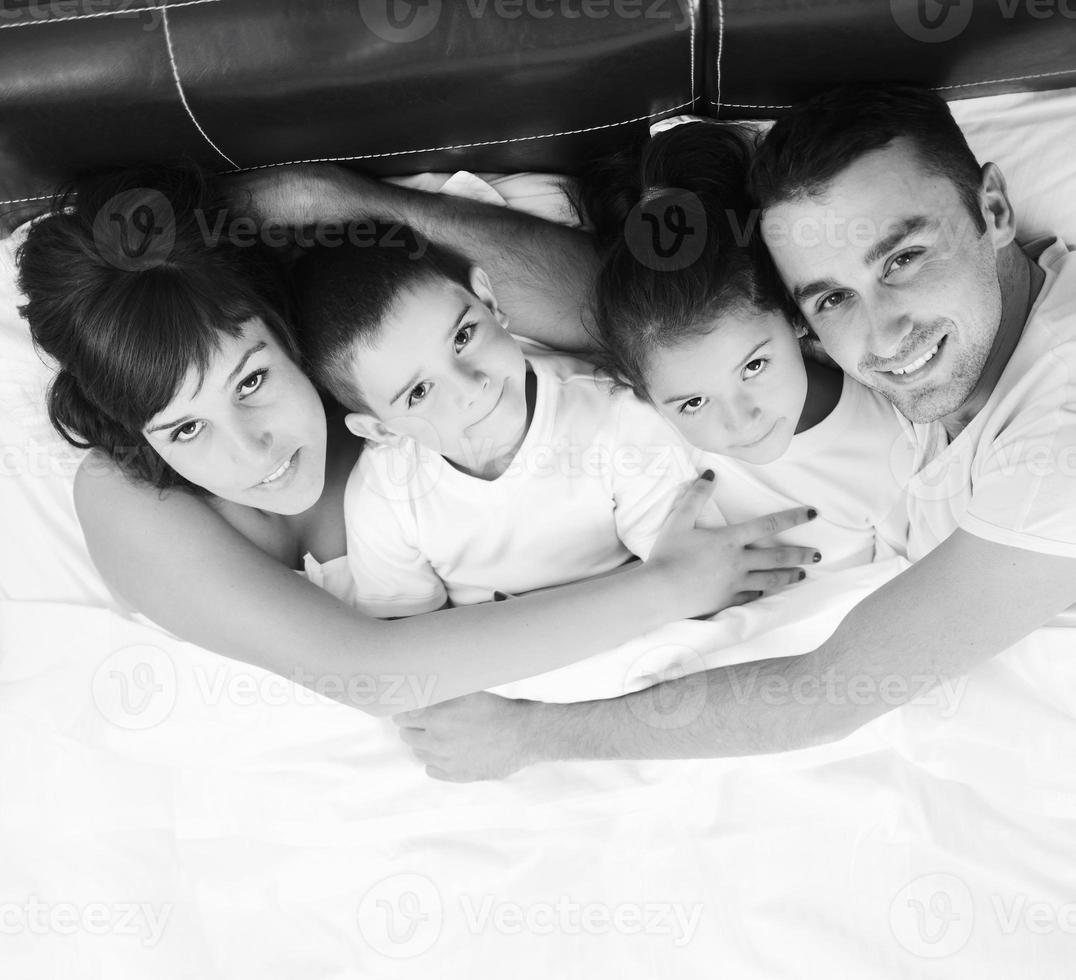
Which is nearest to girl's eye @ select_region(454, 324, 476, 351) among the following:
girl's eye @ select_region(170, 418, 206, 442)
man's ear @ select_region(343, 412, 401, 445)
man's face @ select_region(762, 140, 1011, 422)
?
man's ear @ select_region(343, 412, 401, 445)

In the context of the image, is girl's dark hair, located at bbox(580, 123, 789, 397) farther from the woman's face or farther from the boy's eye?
the woman's face

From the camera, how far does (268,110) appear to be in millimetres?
1845

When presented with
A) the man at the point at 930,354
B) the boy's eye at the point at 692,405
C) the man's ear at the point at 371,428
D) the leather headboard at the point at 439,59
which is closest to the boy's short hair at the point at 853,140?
the man at the point at 930,354

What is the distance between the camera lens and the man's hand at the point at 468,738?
6.23ft

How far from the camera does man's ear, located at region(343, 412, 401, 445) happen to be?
184cm

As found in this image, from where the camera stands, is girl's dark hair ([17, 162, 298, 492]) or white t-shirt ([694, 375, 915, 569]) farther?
white t-shirt ([694, 375, 915, 569])

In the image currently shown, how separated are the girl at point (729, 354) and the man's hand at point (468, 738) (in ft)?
2.01

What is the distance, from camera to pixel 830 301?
65.2 inches

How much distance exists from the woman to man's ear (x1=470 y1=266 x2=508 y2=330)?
0.34 m

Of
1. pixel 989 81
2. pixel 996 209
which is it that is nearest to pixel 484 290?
pixel 996 209

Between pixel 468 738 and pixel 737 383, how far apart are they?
795mm

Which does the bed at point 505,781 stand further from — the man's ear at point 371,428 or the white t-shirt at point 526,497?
the man's ear at point 371,428

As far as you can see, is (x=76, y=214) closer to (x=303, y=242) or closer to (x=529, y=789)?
(x=303, y=242)

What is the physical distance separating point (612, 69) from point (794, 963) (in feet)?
5.03
